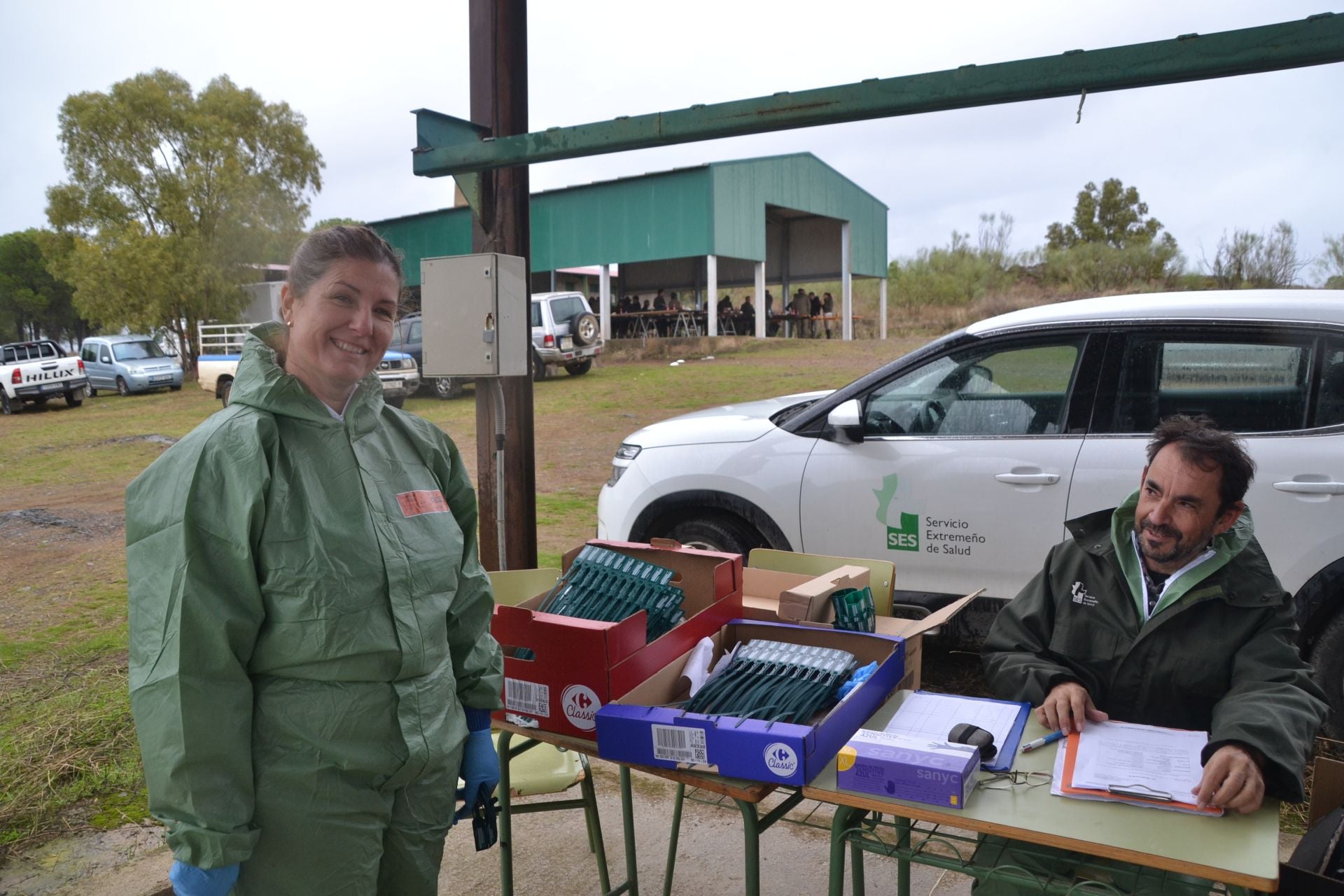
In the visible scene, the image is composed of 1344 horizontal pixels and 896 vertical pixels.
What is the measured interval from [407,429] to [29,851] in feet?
8.64

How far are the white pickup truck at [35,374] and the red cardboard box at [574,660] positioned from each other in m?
18.6

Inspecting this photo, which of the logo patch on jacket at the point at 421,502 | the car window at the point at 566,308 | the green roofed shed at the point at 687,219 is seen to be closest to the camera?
the logo patch on jacket at the point at 421,502

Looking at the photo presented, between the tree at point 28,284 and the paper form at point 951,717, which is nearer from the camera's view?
the paper form at point 951,717

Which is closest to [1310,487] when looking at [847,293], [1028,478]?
[1028,478]

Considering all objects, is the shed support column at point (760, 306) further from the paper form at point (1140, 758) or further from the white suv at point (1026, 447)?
the paper form at point (1140, 758)

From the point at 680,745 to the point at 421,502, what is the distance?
2.49 ft

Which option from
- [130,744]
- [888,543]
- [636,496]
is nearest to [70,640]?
[130,744]

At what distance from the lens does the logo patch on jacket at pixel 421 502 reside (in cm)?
187

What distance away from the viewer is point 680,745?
2006 mm

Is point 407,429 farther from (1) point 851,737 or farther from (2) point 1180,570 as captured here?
(2) point 1180,570

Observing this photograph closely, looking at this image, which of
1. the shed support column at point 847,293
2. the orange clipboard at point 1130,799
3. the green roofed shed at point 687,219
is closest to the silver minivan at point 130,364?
the green roofed shed at point 687,219

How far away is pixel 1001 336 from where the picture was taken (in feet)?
13.9

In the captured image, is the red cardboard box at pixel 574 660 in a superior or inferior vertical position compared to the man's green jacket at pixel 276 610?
inferior

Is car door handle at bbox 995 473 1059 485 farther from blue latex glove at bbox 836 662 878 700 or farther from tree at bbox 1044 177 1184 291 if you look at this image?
tree at bbox 1044 177 1184 291
